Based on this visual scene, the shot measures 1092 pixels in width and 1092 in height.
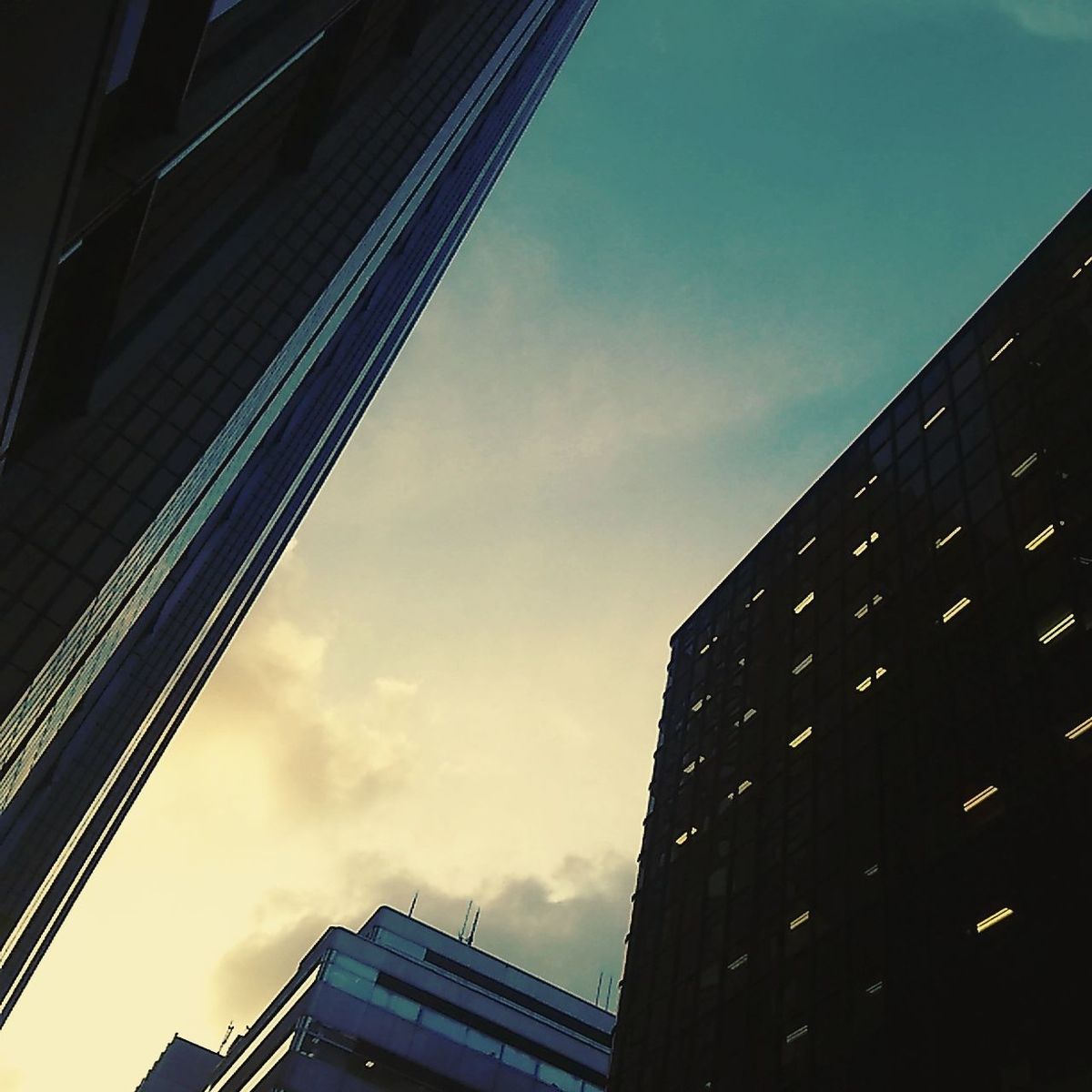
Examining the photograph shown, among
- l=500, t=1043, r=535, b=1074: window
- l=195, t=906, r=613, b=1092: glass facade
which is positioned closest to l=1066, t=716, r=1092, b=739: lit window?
l=195, t=906, r=613, b=1092: glass facade

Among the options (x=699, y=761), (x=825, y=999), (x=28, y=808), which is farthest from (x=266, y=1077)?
A: (x=825, y=999)

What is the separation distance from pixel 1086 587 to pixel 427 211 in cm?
5301

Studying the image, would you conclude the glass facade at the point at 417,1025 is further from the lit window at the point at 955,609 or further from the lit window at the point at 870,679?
the lit window at the point at 955,609

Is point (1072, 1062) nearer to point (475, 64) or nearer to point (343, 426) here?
point (475, 64)

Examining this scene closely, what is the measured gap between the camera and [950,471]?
40.2 meters

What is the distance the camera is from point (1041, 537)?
106 feet

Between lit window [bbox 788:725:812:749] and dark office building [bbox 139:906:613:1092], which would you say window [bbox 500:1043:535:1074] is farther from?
Answer: lit window [bbox 788:725:812:749]

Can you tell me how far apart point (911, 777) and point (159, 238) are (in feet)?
90.8

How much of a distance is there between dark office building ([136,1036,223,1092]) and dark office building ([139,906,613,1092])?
88544 mm

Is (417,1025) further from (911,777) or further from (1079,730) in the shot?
(1079,730)

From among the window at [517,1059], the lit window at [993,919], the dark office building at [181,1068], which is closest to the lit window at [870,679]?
the lit window at [993,919]

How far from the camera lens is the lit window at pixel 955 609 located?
113 ft

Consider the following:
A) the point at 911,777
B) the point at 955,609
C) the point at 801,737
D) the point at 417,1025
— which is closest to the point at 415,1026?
the point at 417,1025

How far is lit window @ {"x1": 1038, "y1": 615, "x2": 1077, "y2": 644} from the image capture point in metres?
28.9
